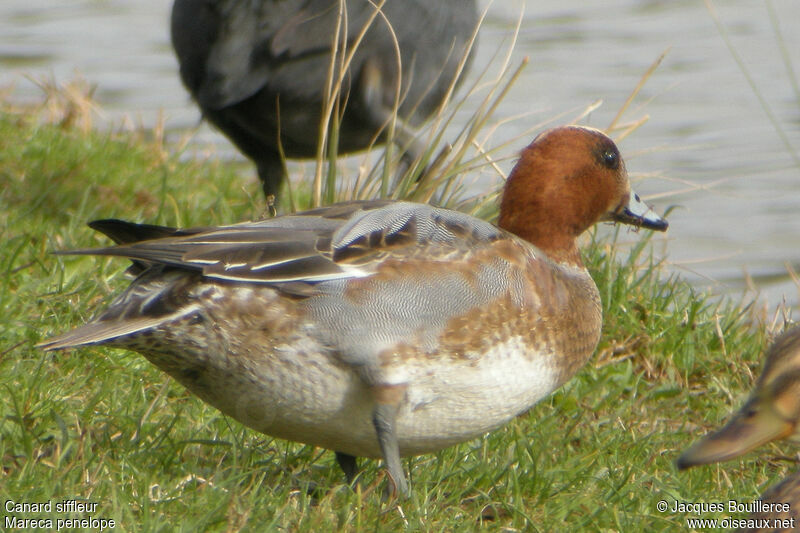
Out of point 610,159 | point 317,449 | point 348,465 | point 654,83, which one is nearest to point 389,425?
point 348,465

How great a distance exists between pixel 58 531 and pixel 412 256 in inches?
40.4

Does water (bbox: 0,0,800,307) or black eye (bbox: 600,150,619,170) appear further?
water (bbox: 0,0,800,307)

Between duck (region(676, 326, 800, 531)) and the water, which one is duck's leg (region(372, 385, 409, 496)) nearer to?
duck (region(676, 326, 800, 531))

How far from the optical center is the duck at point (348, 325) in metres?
2.84

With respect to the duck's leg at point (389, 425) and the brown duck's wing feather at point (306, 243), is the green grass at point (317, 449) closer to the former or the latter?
the duck's leg at point (389, 425)

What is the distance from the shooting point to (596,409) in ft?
12.9

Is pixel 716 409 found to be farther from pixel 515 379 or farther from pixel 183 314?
pixel 183 314

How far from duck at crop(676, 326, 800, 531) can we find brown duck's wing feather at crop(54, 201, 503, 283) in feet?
3.13

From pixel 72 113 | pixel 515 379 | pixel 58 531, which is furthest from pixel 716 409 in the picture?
pixel 72 113

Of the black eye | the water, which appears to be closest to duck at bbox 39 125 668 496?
the black eye

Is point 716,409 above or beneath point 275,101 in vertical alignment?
beneath

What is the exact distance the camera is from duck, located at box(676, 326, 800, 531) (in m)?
2.18

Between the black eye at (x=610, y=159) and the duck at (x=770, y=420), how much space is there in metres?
1.25

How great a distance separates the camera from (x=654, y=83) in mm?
9438
